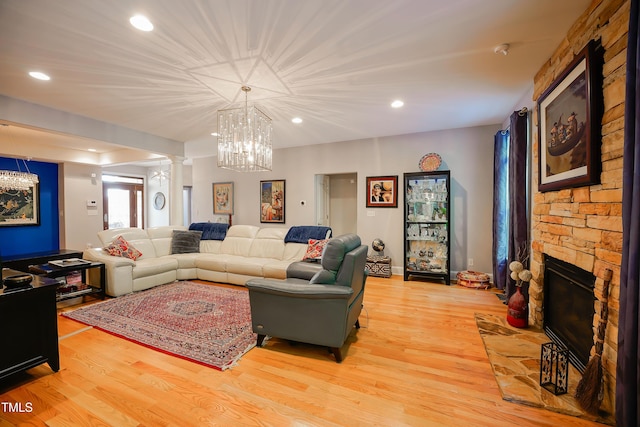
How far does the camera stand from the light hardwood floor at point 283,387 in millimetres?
1660

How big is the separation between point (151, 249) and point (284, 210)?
2798mm

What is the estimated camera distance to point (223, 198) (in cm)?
711

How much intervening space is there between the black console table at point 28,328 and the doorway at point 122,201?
700cm

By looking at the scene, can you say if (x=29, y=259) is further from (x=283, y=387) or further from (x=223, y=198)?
(x=283, y=387)

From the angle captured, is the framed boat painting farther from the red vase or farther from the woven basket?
the woven basket

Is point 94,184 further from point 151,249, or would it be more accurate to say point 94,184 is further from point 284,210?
point 284,210

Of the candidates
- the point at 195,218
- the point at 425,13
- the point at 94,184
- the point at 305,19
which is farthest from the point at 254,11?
the point at 94,184

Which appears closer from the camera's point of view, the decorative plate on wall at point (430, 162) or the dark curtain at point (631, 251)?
the dark curtain at point (631, 251)

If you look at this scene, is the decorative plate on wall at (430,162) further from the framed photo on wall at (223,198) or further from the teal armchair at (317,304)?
the framed photo on wall at (223,198)

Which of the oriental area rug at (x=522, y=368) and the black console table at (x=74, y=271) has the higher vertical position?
the black console table at (x=74, y=271)

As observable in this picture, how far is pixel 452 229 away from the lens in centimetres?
485

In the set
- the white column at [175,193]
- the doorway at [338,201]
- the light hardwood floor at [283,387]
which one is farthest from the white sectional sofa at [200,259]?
the doorway at [338,201]

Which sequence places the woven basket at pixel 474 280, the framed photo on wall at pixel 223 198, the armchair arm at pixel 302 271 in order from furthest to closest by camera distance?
the framed photo on wall at pixel 223 198 < the woven basket at pixel 474 280 < the armchair arm at pixel 302 271

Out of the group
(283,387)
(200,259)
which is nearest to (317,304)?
(283,387)
